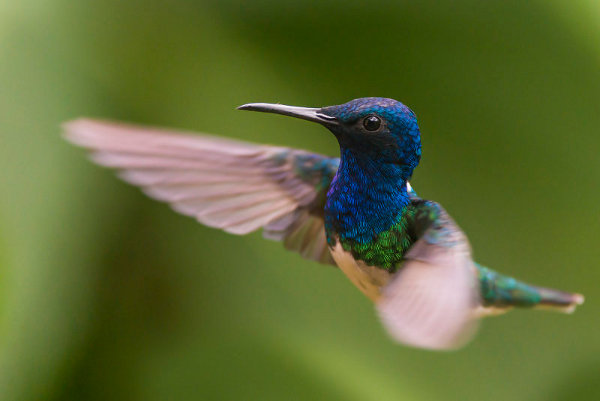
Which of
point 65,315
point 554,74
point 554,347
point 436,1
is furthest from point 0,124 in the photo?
point 554,347

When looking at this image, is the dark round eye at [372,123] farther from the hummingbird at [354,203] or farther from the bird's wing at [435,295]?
the bird's wing at [435,295]

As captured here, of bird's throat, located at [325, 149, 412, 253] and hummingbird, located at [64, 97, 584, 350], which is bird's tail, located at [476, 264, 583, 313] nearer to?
hummingbird, located at [64, 97, 584, 350]

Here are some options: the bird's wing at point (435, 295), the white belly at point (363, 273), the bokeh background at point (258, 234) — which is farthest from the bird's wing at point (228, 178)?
the bokeh background at point (258, 234)

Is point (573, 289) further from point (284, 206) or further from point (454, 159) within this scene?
point (284, 206)

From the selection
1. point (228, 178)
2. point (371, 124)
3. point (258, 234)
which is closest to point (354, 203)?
point (371, 124)

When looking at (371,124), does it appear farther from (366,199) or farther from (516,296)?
(516,296)
